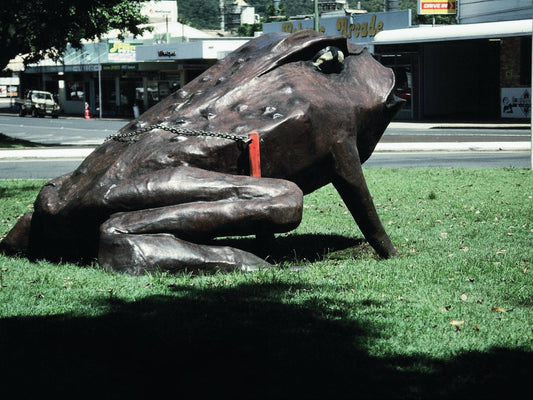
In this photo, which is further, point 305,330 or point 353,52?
point 353,52

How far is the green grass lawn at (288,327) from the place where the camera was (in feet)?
13.0

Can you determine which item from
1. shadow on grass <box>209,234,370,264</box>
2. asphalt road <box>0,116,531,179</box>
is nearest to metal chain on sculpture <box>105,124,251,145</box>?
shadow on grass <box>209,234,370,264</box>

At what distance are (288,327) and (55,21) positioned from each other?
23.2 meters

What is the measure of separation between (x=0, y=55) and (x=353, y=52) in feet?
72.3

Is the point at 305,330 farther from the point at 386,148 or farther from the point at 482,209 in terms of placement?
the point at 386,148

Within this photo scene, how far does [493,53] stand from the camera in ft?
130

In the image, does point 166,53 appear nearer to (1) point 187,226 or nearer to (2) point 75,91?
(2) point 75,91

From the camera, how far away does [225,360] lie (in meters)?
4.27

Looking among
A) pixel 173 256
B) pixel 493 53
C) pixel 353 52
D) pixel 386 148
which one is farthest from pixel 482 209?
pixel 493 53

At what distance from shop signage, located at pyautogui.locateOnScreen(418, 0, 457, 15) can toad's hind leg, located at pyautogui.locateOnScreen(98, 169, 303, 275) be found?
37.5 m

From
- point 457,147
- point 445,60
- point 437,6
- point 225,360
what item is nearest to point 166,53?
point 437,6

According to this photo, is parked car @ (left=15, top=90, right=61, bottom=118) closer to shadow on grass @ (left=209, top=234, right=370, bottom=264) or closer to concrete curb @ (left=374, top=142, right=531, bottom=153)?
concrete curb @ (left=374, top=142, right=531, bottom=153)

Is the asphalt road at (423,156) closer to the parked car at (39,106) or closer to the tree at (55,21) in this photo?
the tree at (55,21)

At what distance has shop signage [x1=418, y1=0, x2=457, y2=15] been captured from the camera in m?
Answer: 41.3
